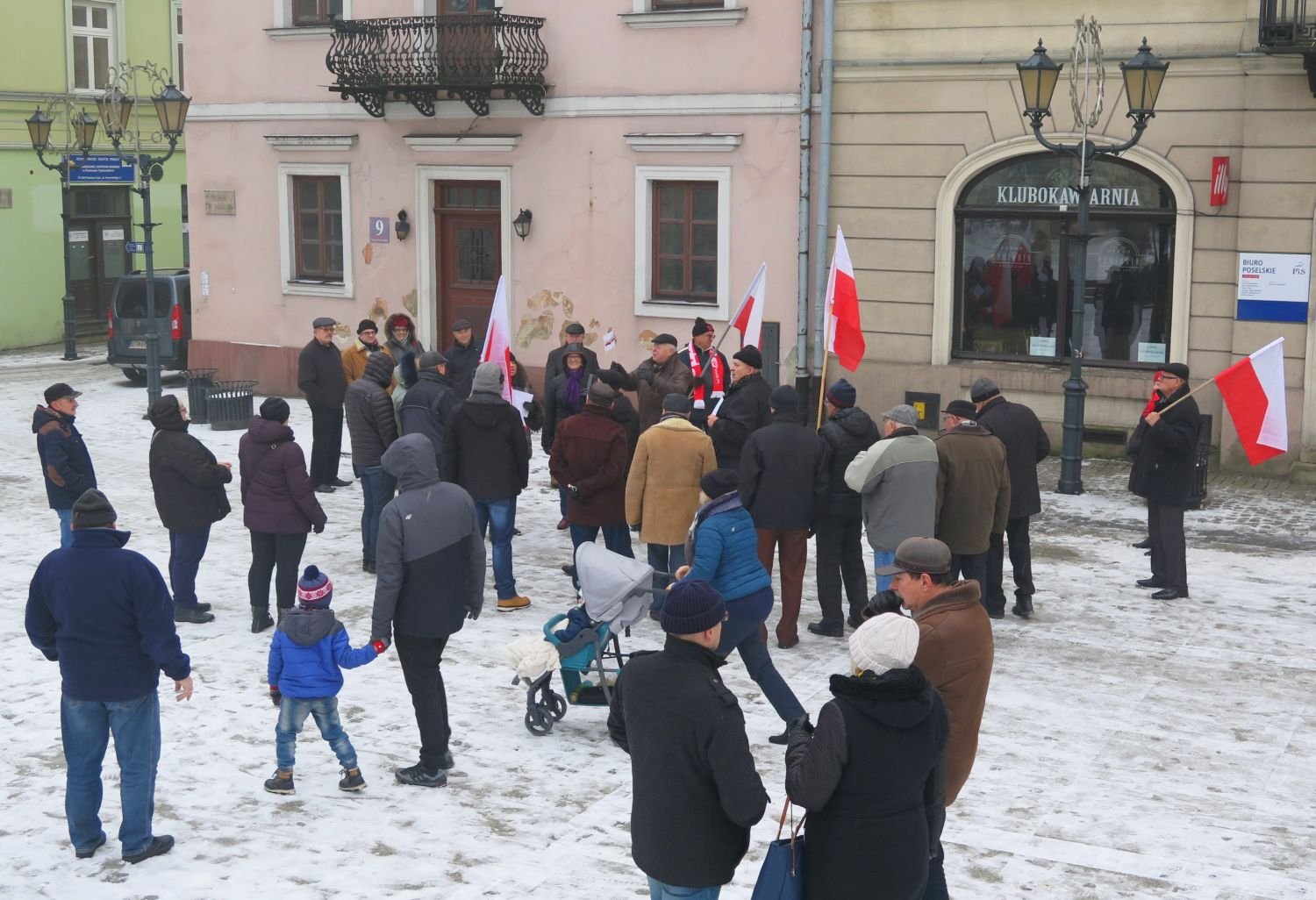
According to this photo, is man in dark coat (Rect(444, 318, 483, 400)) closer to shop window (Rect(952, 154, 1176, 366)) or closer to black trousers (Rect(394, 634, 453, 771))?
shop window (Rect(952, 154, 1176, 366))

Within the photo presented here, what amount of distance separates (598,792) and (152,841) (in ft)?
7.29

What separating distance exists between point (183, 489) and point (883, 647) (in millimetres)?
7233

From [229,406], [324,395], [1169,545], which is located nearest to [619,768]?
[1169,545]

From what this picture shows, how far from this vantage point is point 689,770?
5.49 metres

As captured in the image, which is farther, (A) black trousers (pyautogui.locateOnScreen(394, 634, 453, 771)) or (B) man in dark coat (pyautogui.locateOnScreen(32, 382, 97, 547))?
(B) man in dark coat (pyautogui.locateOnScreen(32, 382, 97, 547))

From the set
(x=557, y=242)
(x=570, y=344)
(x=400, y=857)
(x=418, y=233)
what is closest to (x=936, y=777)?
(x=400, y=857)

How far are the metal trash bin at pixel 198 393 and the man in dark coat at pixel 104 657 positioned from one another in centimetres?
1306

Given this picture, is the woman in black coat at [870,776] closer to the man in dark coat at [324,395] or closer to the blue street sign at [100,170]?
the man in dark coat at [324,395]

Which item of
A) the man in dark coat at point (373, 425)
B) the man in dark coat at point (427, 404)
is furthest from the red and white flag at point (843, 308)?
the man in dark coat at point (373, 425)

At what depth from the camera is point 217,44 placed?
23.6 meters

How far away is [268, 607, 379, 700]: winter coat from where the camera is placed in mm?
8180

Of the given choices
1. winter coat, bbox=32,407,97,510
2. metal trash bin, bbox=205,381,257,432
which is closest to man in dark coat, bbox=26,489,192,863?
winter coat, bbox=32,407,97,510

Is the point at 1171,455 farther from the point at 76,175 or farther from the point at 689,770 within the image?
the point at 76,175

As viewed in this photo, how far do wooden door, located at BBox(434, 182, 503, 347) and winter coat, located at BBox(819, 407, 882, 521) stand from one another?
11366mm
